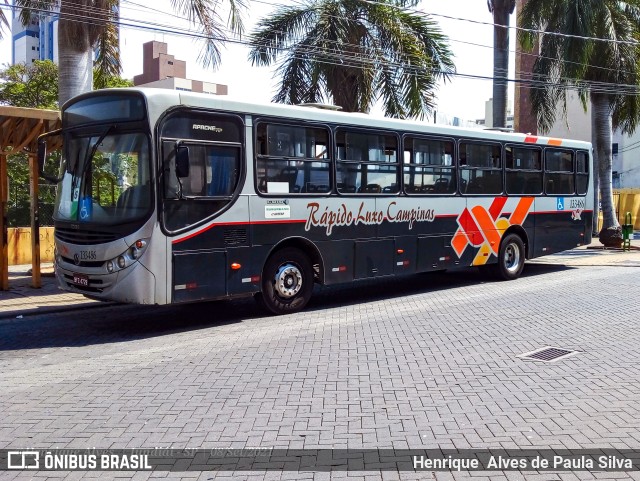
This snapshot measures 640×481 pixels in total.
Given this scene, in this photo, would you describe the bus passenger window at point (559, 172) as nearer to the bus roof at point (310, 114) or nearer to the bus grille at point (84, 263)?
the bus roof at point (310, 114)

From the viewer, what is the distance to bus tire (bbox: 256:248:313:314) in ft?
35.4

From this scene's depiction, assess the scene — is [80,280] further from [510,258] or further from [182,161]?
[510,258]

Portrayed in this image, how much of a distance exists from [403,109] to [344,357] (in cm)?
1264

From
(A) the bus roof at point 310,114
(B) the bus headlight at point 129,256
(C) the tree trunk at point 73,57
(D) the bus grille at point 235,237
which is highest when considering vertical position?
(C) the tree trunk at point 73,57

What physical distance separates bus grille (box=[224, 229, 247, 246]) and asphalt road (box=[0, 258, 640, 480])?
1257mm

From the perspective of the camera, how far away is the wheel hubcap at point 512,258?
15.6 metres

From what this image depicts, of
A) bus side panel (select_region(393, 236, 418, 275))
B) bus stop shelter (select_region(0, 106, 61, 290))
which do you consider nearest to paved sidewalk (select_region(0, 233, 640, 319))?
bus stop shelter (select_region(0, 106, 61, 290))

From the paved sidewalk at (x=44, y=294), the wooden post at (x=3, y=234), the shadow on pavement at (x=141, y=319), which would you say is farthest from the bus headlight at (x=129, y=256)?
the wooden post at (x=3, y=234)

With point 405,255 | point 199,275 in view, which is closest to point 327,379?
point 199,275

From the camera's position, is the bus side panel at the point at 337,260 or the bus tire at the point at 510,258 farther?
the bus tire at the point at 510,258

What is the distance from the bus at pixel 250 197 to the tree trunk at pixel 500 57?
8.76 m

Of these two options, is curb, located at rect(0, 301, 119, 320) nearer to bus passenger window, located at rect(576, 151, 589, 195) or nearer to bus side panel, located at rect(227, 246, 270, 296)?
bus side panel, located at rect(227, 246, 270, 296)

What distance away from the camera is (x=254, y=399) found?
6258mm

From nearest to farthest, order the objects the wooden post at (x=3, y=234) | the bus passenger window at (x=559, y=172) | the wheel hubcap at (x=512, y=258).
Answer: the wooden post at (x=3, y=234) → the wheel hubcap at (x=512, y=258) → the bus passenger window at (x=559, y=172)
